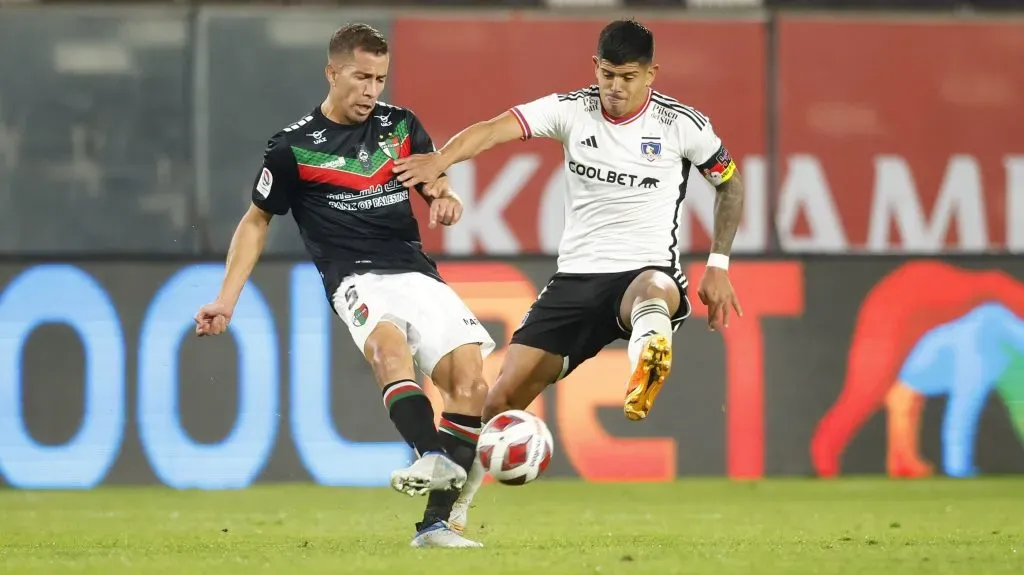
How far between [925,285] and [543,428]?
18.3 ft

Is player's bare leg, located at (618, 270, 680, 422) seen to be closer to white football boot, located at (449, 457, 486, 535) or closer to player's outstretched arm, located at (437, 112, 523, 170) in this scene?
white football boot, located at (449, 457, 486, 535)

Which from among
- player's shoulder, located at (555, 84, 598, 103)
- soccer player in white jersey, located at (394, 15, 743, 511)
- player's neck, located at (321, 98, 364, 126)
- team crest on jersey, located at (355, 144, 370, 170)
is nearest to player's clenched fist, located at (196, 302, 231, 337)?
team crest on jersey, located at (355, 144, 370, 170)

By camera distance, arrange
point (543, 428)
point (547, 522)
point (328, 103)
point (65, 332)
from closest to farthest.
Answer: point (543, 428)
point (328, 103)
point (547, 522)
point (65, 332)

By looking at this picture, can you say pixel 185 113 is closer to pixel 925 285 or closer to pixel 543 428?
pixel 925 285

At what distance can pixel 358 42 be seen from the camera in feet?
23.5

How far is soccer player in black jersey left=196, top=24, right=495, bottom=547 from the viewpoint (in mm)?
7086

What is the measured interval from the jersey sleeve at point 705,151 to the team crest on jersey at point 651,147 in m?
Result: 0.12

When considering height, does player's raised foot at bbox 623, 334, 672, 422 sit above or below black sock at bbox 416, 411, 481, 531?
above

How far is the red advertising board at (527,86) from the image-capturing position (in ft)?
47.2

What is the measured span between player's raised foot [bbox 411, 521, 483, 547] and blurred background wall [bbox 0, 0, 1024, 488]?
14.2ft

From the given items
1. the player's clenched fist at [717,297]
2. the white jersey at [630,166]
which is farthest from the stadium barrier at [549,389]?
the player's clenched fist at [717,297]

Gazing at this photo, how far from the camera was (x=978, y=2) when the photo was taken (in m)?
15.0

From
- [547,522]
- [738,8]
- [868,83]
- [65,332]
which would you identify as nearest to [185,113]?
[65,332]

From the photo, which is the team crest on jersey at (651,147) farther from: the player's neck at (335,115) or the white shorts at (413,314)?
the player's neck at (335,115)
